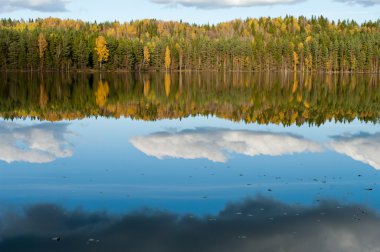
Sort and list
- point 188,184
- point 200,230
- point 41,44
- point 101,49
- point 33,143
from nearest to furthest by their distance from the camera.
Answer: point 200,230 < point 188,184 < point 33,143 < point 41,44 < point 101,49

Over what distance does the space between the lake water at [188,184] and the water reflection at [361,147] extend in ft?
0.16

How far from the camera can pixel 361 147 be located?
22.6 metres

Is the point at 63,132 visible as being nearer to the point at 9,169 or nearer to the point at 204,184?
the point at 9,169

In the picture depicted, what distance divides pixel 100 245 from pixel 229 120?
2184cm

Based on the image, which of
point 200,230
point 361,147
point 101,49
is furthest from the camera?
point 101,49

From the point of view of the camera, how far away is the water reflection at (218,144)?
20.8m

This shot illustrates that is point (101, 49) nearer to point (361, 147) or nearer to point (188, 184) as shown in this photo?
point (361, 147)

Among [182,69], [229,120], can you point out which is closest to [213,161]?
[229,120]

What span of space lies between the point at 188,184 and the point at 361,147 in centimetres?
1037

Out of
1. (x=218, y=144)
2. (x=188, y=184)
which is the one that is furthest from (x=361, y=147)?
(x=188, y=184)

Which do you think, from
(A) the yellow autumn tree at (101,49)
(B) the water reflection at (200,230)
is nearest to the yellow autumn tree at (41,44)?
(A) the yellow autumn tree at (101,49)

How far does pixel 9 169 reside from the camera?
1762cm

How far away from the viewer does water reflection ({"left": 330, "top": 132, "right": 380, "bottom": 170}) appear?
65.8 feet

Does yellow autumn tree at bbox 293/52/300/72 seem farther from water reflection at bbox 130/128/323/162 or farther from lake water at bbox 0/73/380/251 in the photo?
water reflection at bbox 130/128/323/162
